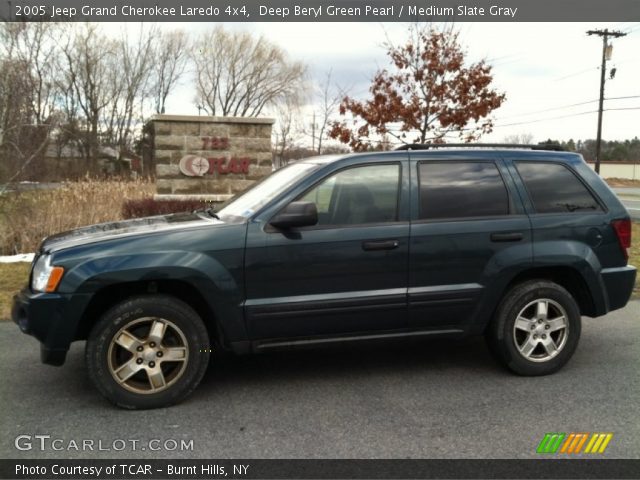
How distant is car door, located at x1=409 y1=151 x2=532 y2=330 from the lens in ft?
13.4

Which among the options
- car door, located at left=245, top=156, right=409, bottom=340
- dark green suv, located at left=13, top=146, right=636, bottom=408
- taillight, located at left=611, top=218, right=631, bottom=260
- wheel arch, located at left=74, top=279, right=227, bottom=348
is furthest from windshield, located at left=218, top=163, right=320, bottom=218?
taillight, located at left=611, top=218, right=631, bottom=260

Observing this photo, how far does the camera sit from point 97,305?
3.83 meters

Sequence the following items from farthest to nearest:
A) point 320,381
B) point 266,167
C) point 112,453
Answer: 1. point 266,167
2. point 320,381
3. point 112,453

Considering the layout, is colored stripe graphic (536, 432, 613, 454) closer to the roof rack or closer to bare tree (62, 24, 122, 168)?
the roof rack

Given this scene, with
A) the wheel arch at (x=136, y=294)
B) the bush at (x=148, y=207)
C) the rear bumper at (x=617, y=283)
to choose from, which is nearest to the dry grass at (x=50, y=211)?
the bush at (x=148, y=207)

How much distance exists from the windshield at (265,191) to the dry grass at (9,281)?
313cm

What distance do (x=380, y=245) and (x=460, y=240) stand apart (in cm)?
63

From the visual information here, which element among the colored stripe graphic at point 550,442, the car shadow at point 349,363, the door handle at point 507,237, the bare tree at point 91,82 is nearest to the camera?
the colored stripe graphic at point 550,442

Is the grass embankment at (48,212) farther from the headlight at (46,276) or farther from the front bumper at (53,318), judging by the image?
the front bumper at (53,318)

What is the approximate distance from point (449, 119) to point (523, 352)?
29.8ft

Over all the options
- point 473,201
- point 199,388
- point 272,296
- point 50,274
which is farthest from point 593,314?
point 50,274

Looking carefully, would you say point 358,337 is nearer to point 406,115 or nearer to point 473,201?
point 473,201

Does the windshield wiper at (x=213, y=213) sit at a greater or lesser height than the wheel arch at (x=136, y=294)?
greater

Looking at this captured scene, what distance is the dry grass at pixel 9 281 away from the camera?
6075 mm
